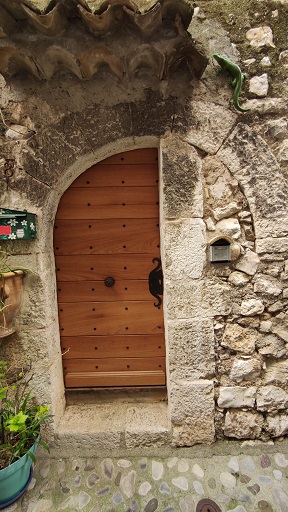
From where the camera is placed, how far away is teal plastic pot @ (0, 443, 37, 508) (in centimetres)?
150

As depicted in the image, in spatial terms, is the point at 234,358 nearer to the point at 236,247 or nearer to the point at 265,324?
the point at 265,324

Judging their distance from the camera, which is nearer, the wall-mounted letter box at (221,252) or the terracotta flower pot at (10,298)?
the terracotta flower pot at (10,298)

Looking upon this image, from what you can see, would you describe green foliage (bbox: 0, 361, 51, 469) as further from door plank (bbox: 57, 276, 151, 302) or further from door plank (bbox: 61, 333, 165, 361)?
door plank (bbox: 57, 276, 151, 302)

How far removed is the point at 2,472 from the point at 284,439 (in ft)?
6.03

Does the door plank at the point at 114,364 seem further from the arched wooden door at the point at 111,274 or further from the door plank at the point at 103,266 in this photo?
the door plank at the point at 103,266

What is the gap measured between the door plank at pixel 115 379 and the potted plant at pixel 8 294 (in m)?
0.68

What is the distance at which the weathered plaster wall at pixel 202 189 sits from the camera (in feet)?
5.57

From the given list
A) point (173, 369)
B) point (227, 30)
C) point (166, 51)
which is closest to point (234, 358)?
point (173, 369)

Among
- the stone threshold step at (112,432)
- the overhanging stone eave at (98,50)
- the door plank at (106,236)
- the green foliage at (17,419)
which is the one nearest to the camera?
the overhanging stone eave at (98,50)

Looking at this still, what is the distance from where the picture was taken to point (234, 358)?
5.96 ft

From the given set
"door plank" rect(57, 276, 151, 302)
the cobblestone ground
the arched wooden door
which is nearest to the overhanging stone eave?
the arched wooden door

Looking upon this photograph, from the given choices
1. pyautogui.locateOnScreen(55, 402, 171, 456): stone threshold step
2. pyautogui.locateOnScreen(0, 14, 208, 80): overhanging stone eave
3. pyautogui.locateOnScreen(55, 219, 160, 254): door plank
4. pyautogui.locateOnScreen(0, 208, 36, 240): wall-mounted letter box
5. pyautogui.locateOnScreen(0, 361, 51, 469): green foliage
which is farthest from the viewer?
pyautogui.locateOnScreen(55, 219, 160, 254): door plank

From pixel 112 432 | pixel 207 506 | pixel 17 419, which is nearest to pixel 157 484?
pixel 207 506

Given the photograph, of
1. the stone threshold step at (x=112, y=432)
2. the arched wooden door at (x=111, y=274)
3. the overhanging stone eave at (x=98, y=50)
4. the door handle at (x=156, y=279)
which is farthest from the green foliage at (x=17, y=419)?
the overhanging stone eave at (x=98, y=50)
